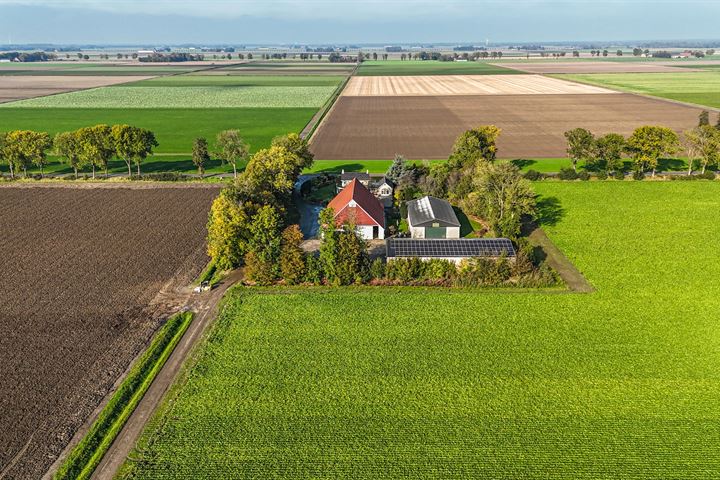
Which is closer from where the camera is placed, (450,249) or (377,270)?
(377,270)

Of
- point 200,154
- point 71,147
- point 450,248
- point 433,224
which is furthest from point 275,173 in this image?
point 71,147

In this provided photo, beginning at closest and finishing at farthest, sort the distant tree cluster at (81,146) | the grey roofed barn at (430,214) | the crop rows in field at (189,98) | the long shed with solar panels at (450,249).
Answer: the long shed with solar panels at (450,249), the grey roofed barn at (430,214), the distant tree cluster at (81,146), the crop rows in field at (189,98)

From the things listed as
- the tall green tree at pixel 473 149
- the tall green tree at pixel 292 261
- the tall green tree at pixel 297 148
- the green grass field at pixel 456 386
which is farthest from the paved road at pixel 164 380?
the tall green tree at pixel 473 149

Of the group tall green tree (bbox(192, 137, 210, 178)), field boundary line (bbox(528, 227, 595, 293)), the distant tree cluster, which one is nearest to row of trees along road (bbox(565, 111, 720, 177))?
field boundary line (bbox(528, 227, 595, 293))

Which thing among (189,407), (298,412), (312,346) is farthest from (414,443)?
(189,407)

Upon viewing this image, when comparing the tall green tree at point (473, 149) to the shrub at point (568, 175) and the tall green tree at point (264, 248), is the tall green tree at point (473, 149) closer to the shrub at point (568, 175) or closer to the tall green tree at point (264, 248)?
the shrub at point (568, 175)

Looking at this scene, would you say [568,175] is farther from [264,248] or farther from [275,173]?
[264,248]

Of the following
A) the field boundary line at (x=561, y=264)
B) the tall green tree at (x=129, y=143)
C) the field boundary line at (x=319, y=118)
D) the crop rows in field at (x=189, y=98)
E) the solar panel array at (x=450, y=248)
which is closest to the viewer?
the field boundary line at (x=561, y=264)
